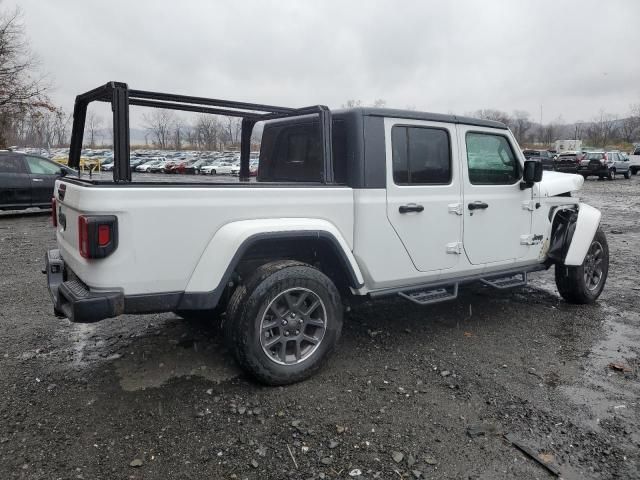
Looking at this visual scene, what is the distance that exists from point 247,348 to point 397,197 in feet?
5.41

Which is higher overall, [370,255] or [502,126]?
[502,126]

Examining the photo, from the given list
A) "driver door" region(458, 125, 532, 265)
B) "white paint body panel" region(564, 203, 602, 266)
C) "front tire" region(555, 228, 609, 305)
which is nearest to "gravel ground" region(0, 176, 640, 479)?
"front tire" region(555, 228, 609, 305)

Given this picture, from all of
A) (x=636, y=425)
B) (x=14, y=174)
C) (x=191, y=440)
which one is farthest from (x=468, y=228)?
(x=14, y=174)

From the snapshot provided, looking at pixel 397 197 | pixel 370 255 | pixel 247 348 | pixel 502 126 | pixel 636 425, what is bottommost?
pixel 636 425

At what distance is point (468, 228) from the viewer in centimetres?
456

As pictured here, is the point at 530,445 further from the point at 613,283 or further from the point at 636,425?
the point at 613,283

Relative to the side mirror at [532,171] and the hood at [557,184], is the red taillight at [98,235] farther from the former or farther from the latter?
the hood at [557,184]

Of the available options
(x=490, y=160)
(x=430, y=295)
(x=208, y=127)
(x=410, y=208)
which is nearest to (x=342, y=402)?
(x=430, y=295)

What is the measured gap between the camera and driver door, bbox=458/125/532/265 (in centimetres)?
458

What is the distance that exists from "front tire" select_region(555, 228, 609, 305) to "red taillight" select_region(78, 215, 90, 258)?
Answer: 4.75 meters

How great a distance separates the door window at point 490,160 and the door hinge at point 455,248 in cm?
59

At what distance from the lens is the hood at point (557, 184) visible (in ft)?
17.3

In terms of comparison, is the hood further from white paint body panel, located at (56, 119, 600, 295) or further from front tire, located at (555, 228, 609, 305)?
front tire, located at (555, 228, 609, 305)

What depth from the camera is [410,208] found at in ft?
13.5
